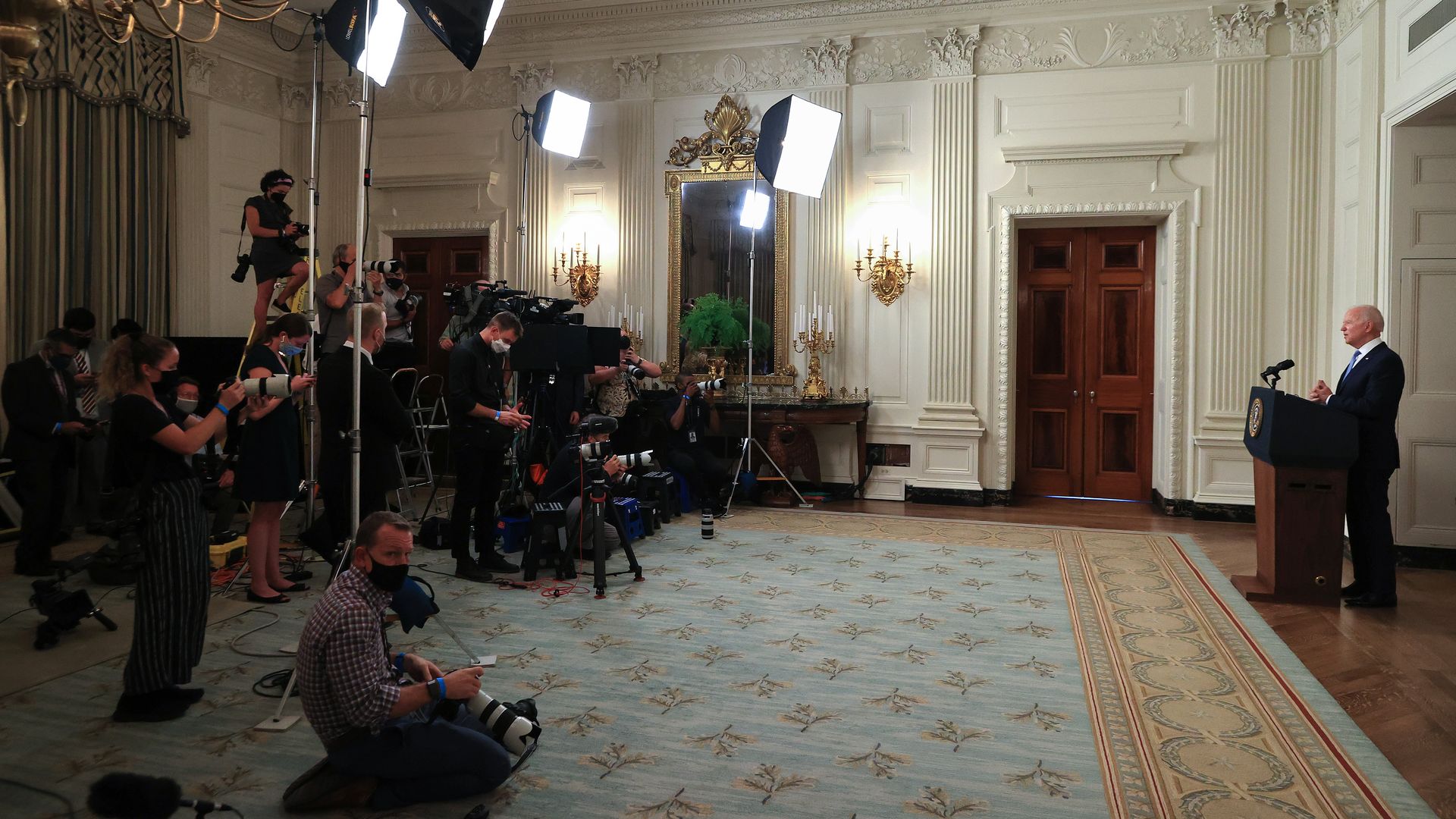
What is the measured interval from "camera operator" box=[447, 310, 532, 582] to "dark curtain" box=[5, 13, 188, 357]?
4349 millimetres

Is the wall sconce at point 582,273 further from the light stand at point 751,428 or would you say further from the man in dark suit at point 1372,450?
the man in dark suit at point 1372,450

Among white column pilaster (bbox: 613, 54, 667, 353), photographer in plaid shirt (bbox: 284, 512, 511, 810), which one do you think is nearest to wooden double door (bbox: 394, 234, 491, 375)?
white column pilaster (bbox: 613, 54, 667, 353)

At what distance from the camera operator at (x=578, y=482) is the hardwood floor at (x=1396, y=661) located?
339cm

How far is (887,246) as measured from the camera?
26.5 feet

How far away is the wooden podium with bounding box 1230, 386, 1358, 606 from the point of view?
15.6 feet

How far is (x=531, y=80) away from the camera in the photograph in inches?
351

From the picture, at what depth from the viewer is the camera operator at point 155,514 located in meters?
3.24

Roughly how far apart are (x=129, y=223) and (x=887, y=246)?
6.37m

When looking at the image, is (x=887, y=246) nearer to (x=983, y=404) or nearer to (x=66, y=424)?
(x=983, y=404)

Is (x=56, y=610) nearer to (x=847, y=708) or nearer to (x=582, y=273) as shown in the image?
(x=847, y=708)

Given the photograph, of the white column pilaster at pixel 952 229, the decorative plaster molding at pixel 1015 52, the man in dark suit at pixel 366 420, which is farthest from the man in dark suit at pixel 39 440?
the decorative plaster molding at pixel 1015 52

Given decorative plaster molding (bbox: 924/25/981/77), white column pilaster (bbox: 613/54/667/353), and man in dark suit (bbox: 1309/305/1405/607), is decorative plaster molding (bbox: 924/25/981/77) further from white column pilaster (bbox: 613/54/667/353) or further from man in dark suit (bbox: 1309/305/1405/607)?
man in dark suit (bbox: 1309/305/1405/607)

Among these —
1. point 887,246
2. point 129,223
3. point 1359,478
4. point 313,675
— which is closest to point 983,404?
point 887,246

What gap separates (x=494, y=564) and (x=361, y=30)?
11.1ft
